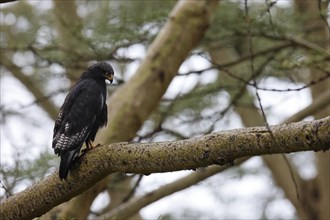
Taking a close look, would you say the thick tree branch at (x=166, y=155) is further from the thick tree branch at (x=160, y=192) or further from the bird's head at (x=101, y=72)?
the thick tree branch at (x=160, y=192)

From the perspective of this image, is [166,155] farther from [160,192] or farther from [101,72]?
[160,192]

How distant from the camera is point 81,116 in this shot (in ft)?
13.7

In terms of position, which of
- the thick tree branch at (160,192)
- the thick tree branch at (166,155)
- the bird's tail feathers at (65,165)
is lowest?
the thick tree branch at (160,192)

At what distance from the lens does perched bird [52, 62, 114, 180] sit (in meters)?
3.89

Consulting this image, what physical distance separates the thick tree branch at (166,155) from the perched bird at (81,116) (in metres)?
0.11

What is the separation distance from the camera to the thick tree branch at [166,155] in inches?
116

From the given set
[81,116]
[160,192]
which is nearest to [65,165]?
[81,116]

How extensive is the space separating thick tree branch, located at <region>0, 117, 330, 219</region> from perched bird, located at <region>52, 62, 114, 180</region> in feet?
0.35

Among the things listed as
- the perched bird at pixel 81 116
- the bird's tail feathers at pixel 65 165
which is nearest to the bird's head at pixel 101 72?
the perched bird at pixel 81 116

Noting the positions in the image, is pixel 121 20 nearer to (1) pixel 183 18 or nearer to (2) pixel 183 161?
(1) pixel 183 18

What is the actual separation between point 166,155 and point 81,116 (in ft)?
3.25

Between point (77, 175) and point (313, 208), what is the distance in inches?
193

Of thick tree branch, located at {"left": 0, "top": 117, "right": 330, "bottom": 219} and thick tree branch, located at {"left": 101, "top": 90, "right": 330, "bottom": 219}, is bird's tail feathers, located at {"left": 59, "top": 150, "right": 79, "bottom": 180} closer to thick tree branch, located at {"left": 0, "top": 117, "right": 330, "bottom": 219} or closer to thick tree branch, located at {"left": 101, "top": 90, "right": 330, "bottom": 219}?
thick tree branch, located at {"left": 0, "top": 117, "right": 330, "bottom": 219}

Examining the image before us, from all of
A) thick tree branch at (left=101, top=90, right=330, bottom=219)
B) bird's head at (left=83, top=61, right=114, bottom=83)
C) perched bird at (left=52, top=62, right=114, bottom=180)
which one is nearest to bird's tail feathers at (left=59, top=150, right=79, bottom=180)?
perched bird at (left=52, top=62, right=114, bottom=180)
